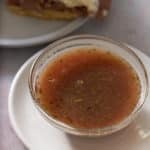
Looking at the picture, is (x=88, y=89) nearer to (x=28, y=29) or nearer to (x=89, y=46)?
Answer: (x=89, y=46)

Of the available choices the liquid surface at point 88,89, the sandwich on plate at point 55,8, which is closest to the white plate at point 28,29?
the sandwich on plate at point 55,8

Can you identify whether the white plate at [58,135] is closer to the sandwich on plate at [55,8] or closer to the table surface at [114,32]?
the table surface at [114,32]

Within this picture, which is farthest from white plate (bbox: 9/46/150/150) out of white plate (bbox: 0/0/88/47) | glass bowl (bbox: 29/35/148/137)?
white plate (bbox: 0/0/88/47)

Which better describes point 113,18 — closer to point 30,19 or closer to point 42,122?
point 30,19

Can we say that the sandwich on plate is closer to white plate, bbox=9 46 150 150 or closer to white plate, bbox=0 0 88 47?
white plate, bbox=0 0 88 47

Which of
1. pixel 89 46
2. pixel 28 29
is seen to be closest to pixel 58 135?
pixel 89 46
